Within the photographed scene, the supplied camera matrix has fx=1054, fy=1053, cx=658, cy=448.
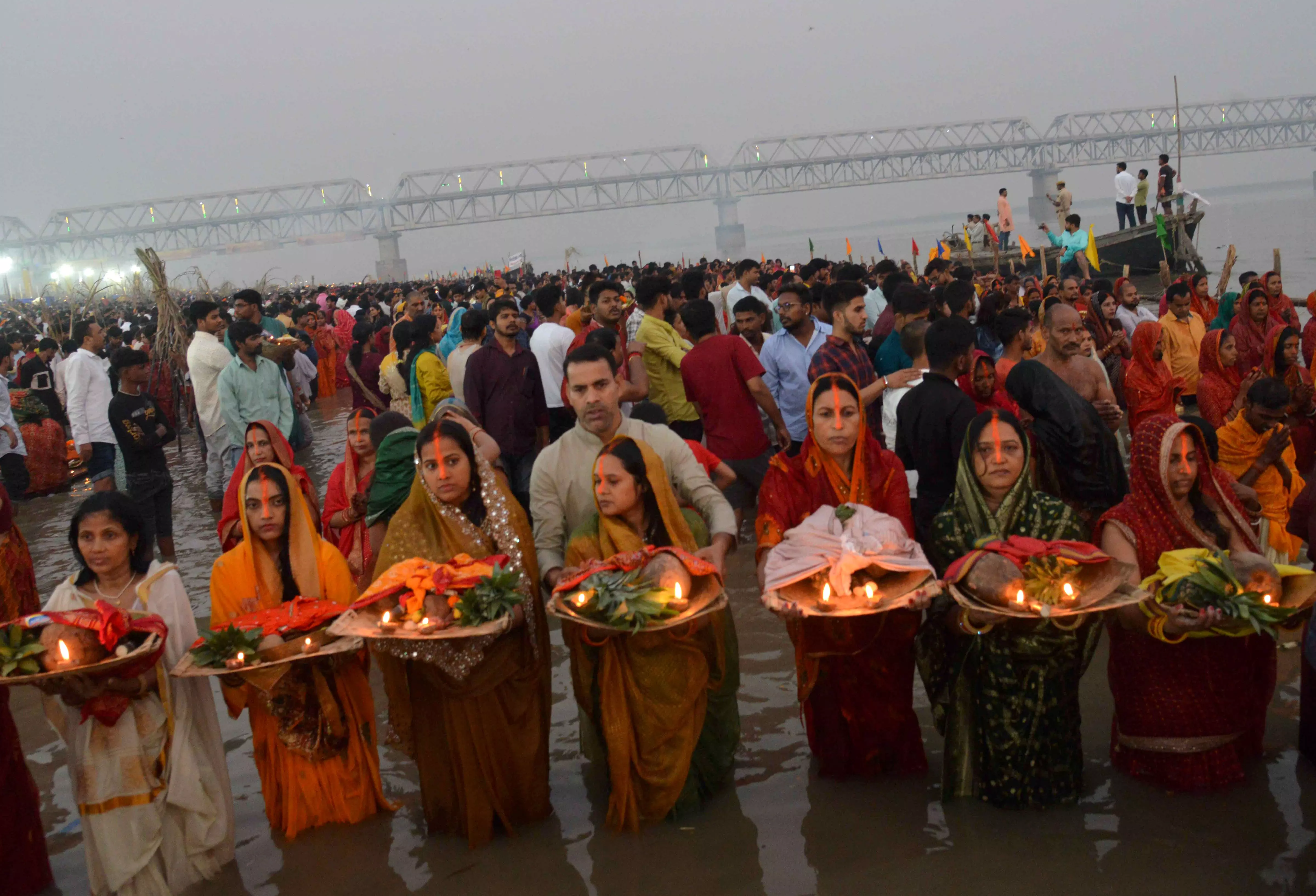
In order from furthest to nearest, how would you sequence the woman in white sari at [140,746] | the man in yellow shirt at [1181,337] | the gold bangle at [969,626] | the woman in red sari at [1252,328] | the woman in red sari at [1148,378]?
the man in yellow shirt at [1181,337] → the woman in red sari at [1252,328] → the woman in red sari at [1148,378] → the woman in white sari at [140,746] → the gold bangle at [969,626]

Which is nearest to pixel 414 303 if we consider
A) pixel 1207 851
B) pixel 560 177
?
pixel 1207 851

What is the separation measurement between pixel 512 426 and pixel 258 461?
83.1 inches

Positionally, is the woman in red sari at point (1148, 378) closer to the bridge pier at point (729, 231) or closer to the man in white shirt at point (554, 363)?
the man in white shirt at point (554, 363)

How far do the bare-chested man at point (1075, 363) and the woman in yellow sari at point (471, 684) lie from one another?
9.83 ft

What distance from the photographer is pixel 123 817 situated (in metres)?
3.40

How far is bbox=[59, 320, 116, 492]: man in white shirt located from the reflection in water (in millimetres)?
3309

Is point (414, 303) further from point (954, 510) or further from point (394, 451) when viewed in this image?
point (954, 510)

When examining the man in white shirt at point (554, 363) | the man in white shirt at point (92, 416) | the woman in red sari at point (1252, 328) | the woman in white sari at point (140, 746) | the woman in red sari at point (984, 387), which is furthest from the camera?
the woman in red sari at point (1252, 328)

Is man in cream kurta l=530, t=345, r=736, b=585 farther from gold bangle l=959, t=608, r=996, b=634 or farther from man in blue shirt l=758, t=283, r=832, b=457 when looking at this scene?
man in blue shirt l=758, t=283, r=832, b=457

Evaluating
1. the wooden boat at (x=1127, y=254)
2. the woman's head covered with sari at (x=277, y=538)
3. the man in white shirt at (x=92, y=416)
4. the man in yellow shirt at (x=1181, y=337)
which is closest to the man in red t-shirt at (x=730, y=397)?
the woman's head covered with sari at (x=277, y=538)

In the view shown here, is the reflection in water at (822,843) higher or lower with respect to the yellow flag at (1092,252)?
lower

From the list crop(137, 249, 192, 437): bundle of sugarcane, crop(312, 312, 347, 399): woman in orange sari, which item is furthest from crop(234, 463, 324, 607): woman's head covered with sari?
crop(312, 312, 347, 399): woman in orange sari

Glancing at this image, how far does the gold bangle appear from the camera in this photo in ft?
10.5

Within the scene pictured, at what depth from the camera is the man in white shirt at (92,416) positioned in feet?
23.0
